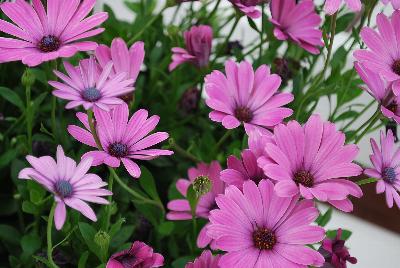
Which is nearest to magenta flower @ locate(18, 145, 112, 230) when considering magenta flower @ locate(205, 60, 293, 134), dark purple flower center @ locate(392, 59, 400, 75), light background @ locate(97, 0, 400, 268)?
magenta flower @ locate(205, 60, 293, 134)

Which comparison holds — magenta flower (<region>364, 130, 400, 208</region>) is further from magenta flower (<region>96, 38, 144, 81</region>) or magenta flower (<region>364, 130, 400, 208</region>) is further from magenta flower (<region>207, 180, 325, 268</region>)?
magenta flower (<region>96, 38, 144, 81</region>)

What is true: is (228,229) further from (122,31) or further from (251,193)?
(122,31)

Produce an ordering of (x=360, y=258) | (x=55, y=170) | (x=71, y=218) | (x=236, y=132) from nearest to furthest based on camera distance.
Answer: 1. (x=55, y=170)
2. (x=71, y=218)
3. (x=236, y=132)
4. (x=360, y=258)

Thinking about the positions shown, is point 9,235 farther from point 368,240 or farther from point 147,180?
point 368,240

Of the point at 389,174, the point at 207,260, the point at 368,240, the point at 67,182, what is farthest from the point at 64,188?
the point at 368,240

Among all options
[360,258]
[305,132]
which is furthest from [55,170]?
[360,258]

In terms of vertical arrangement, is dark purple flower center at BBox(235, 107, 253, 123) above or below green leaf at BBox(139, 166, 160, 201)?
above

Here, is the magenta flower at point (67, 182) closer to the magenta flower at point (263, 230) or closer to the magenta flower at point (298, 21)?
the magenta flower at point (263, 230)
